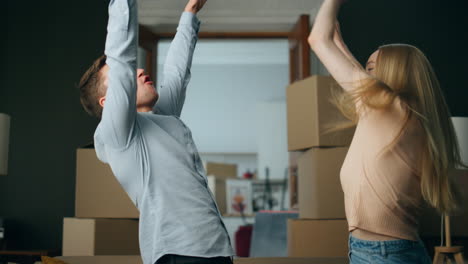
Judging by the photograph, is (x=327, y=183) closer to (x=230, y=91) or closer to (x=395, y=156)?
(x=395, y=156)

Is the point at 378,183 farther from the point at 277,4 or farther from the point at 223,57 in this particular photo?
the point at 223,57

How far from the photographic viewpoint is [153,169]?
129 centimetres

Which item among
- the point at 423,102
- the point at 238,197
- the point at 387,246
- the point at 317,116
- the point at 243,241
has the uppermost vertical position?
A: the point at 317,116

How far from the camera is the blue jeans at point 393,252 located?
120 cm

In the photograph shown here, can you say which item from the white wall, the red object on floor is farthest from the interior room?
the white wall

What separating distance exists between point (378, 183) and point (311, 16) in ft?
10.5

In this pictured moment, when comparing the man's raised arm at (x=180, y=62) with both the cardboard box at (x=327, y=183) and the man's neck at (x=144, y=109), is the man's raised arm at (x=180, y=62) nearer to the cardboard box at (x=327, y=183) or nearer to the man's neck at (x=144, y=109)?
the man's neck at (x=144, y=109)

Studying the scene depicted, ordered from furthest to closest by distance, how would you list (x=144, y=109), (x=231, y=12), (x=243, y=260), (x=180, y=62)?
(x=231, y=12), (x=243, y=260), (x=180, y=62), (x=144, y=109)

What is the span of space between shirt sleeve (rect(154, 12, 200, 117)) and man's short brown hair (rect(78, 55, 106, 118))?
184 millimetres

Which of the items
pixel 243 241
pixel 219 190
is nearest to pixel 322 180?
pixel 243 241

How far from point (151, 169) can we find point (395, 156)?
0.56 meters

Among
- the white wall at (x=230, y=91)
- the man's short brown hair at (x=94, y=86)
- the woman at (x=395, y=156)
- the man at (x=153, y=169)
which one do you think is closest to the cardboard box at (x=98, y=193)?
the man's short brown hair at (x=94, y=86)

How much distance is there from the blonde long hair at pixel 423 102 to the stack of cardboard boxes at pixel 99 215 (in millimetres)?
1923

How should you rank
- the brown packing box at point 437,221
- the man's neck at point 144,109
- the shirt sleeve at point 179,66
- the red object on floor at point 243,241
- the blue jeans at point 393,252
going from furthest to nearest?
1. the red object on floor at point 243,241
2. the brown packing box at point 437,221
3. the shirt sleeve at point 179,66
4. the man's neck at point 144,109
5. the blue jeans at point 393,252
